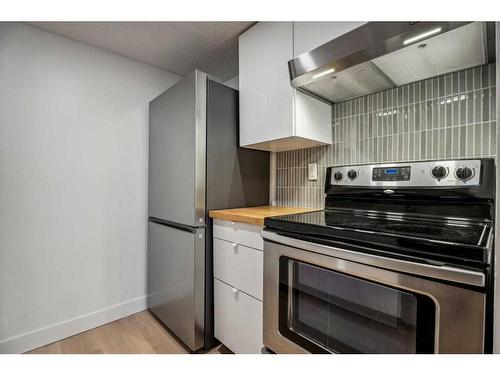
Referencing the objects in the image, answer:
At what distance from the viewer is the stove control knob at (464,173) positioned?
3.26 ft

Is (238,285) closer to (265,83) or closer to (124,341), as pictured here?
(124,341)

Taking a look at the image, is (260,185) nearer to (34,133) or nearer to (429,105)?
(429,105)

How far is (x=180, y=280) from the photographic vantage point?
5.08ft

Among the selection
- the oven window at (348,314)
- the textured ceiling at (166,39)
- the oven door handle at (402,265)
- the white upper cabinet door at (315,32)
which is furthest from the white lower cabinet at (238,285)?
the textured ceiling at (166,39)

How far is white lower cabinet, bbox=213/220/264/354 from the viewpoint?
1233mm

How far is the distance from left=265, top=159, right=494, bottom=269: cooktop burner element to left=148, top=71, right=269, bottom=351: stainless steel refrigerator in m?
0.53

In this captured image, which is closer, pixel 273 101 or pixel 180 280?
pixel 273 101

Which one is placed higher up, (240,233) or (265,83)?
(265,83)

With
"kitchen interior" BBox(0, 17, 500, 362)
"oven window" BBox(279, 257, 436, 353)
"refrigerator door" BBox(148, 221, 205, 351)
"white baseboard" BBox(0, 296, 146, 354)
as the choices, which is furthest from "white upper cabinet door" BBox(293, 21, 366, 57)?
"white baseboard" BBox(0, 296, 146, 354)

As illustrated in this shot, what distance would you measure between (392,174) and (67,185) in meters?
1.99

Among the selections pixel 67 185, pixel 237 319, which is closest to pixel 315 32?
pixel 237 319

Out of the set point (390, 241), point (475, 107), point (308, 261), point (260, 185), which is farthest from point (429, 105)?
point (260, 185)
